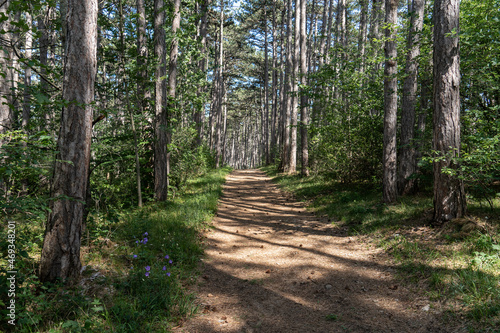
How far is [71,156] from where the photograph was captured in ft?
12.0

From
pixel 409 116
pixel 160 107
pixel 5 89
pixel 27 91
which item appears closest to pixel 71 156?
pixel 27 91

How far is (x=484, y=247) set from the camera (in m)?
4.38

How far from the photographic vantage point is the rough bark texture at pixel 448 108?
5242mm

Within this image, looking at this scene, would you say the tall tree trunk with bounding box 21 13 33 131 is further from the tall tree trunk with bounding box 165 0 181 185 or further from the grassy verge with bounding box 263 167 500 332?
the grassy verge with bounding box 263 167 500 332

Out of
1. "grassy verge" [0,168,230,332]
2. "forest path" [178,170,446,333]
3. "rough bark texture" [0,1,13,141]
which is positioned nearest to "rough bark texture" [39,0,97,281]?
"grassy verge" [0,168,230,332]

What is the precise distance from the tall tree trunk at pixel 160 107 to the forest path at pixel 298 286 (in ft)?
8.45

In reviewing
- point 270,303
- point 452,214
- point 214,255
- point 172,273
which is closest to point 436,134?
point 452,214

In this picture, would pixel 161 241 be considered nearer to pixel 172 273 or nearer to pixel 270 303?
pixel 172 273

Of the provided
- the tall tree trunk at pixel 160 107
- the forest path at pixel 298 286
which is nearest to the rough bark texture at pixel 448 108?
the forest path at pixel 298 286

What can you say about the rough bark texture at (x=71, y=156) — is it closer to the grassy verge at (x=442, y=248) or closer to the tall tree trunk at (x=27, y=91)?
the tall tree trunk at (x=27, y=91)

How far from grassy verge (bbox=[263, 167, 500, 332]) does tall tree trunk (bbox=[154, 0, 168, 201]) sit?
16.2 feet

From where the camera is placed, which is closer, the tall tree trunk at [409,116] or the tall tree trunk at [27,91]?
the tall tree trunk at [27,91]

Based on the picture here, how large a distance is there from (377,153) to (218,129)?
1704 cm

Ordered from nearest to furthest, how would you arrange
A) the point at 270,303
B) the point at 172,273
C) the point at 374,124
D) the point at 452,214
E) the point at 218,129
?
the point at 270,303 → the point at 172,273 → the point at 452,214 → the point at 374,124 → the point at 218,129
